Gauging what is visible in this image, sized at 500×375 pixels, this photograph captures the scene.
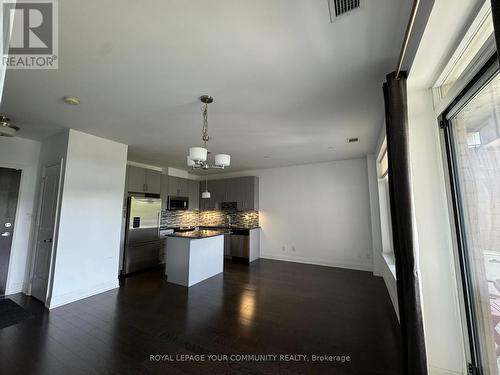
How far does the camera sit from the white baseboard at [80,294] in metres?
3.13

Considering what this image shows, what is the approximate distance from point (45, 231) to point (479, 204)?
5.40 m

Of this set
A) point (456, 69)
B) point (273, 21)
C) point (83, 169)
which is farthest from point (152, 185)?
point (456, 69)

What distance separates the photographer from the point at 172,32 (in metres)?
1.56

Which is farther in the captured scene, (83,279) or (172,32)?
(83,279)

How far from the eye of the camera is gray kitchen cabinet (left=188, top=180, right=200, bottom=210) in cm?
693

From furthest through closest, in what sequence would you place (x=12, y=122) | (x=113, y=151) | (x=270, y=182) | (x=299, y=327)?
1. (x=270, y=182)
2. (x=113, y=151)
3. (x=12, y=122)
4. (x=299, y=327)

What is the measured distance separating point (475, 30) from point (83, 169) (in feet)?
15.4

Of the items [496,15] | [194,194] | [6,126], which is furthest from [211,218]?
[496,15]

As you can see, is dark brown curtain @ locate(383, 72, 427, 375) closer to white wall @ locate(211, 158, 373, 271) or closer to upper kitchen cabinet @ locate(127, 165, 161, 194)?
white wall @ locate(211, 158, 373, 271)

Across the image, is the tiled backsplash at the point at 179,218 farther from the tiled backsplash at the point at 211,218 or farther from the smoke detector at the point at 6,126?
the smoke detector at the point at 6,126

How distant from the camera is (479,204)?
1.51 m

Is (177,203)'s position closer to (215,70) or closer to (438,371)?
(215,70)

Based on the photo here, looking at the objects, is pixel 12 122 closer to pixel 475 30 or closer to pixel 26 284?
pixel 26 284

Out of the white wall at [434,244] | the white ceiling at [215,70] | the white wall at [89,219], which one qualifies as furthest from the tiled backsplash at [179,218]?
the white wall at [434,244]
